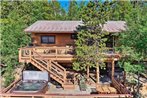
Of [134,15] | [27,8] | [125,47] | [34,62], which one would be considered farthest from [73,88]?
[27,8]

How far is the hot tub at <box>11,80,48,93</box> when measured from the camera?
1498 centimetres

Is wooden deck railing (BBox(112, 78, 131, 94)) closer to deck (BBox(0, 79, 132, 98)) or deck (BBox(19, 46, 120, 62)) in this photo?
deck (BBox(0, 79, 132, 98))

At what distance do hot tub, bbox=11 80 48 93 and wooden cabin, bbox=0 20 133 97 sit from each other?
117 centimetres

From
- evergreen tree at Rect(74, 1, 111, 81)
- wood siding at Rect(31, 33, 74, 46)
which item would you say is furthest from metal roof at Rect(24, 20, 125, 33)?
evergreen tree at Rect(74, 1, 111, 81)

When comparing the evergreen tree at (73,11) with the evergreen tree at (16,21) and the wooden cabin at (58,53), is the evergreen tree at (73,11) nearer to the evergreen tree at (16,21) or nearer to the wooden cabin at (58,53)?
the evergreen tree at (16,21)

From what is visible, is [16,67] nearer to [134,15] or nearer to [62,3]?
[134,15]

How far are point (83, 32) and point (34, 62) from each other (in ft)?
14.1

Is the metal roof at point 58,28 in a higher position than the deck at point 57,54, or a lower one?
higher

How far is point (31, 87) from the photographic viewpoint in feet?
53.2

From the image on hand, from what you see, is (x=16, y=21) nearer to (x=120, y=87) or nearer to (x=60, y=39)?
(x=60, y=39)

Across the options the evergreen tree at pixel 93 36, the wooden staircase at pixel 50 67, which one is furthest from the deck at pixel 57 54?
the evergreen tree at pixel 93 36

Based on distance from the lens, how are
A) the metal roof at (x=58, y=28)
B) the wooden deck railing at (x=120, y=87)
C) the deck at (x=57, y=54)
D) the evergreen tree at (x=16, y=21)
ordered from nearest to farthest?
the wooden deck railing at (x=120, y=87) → the deck at (x=57, y=54) → the metal roof at (x=58, y=28) → the evergreen tree at (x=16, y=21)

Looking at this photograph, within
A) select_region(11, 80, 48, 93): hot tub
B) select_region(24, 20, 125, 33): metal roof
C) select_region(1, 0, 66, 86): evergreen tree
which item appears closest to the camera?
select_region(11, 80, 48, 93): hot tub

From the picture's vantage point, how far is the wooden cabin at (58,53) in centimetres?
1825
